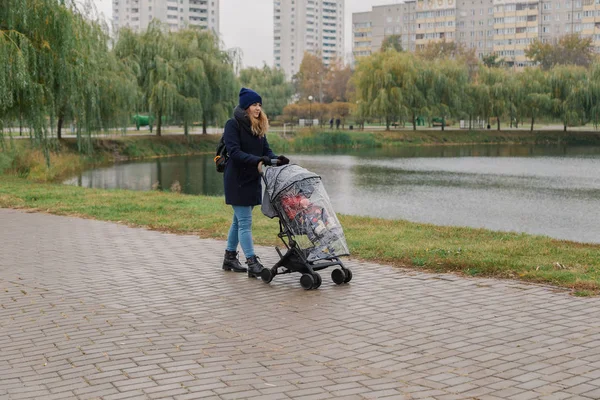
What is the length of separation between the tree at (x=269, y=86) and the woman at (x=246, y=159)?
80246mm

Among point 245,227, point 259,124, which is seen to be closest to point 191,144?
point 245,227

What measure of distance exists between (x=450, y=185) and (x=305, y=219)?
21.7 m

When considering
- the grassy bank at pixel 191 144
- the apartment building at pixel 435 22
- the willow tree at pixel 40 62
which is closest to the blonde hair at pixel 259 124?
the willow tree at pixel 40 62

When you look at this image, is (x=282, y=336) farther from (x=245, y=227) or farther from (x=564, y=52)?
(x=564, y=52)

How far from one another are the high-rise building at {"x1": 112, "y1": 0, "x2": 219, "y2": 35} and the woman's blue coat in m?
174

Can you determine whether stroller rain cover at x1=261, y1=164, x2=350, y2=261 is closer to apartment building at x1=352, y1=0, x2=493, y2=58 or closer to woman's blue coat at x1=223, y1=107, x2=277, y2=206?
woman's blue coat at x1=223, y1=107, x2=277, y2=206

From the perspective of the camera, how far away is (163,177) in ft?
102

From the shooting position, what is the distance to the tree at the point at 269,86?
9131 cm

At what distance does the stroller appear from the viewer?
7332 mm

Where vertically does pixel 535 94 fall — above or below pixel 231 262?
above

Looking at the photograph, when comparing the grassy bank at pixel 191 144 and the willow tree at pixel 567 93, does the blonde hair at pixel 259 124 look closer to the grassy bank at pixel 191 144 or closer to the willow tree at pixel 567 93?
the grassy bank at pixel 191 144

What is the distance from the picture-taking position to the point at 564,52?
103 meters

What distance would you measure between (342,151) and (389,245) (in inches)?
1704

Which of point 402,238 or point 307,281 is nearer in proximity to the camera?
point 307,281
